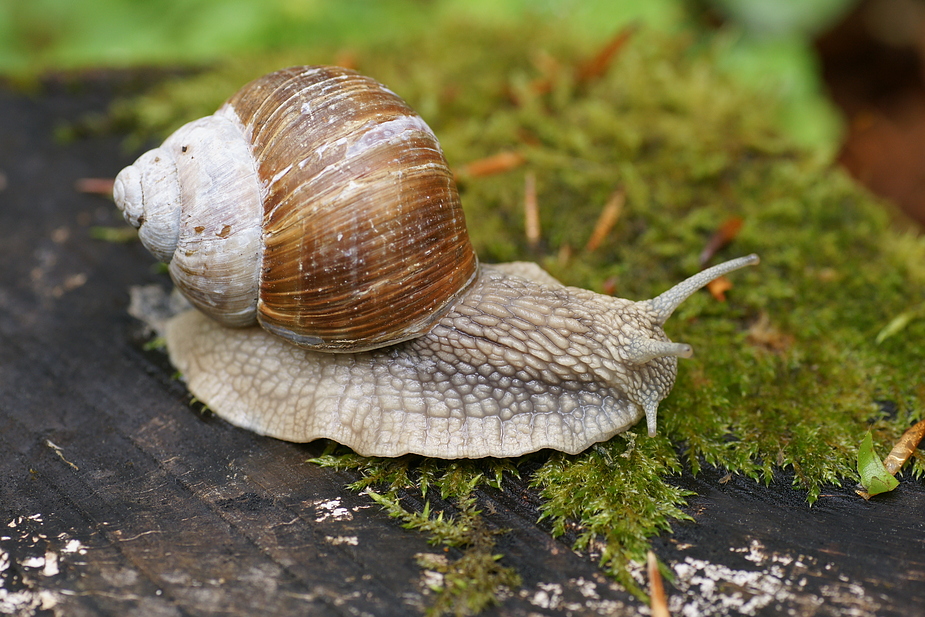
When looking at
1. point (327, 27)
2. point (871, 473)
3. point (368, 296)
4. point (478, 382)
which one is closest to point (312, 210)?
point (368, 296)

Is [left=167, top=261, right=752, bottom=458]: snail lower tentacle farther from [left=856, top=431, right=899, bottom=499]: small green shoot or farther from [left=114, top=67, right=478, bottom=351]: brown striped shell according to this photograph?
[left=856, top=431, right=899, bottom=499]: small green shoot

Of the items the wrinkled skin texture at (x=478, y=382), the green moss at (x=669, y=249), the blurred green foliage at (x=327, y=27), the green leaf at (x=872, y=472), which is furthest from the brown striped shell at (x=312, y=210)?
the blurred green foliage at (x=327, y=27)

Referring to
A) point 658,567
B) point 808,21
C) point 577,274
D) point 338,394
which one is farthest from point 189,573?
point 808,21

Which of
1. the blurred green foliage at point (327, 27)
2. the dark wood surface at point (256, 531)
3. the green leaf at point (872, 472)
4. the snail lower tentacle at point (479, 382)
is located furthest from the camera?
the blurred green foliage at point (327, 27)

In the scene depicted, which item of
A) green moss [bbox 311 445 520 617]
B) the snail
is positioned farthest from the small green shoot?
green moss [bbox 311 445 520 617]

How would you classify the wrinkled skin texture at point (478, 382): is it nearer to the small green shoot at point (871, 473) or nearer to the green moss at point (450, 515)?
the green moss at point (450, 515)
